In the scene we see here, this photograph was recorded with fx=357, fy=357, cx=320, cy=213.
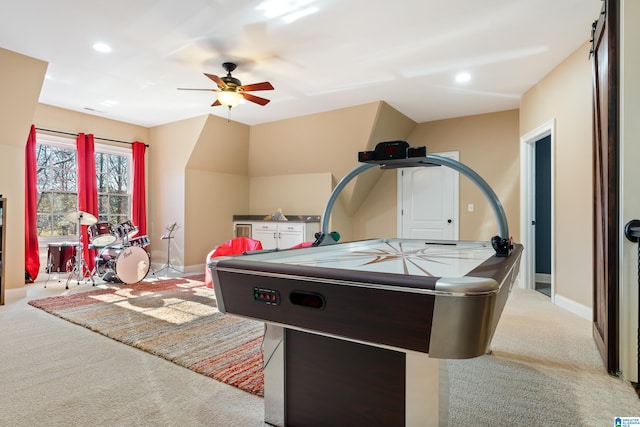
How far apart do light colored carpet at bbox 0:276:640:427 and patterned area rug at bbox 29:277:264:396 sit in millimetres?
106

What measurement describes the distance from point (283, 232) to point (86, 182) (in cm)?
313

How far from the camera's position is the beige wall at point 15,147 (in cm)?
373

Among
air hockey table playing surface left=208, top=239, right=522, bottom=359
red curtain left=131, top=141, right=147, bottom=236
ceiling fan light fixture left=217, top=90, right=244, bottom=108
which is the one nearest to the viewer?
air hockey table playing surface left=208, top=239, right=522, bottom=359

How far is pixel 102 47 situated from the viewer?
11.0 ft

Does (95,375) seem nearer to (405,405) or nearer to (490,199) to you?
(405,405)

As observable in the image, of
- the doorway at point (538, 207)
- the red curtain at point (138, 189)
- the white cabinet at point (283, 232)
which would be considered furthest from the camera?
the red curtain at point (138, 189)

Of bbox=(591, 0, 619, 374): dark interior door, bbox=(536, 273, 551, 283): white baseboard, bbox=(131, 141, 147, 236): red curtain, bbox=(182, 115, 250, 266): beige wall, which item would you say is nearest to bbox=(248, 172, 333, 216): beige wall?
bbox=(182, 115, 250, 266): beige wall

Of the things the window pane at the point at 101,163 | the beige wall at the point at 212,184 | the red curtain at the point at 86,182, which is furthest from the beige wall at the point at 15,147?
the beige wall at the point at 212,184

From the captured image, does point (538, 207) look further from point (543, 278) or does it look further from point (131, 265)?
point (131, 265)

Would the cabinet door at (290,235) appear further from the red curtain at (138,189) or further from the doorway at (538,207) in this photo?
the doorway at (538,207)

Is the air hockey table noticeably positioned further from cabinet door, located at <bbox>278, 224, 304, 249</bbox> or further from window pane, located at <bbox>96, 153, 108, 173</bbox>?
window pane, located at <bbox>96, 153, 108, 173</bbox>

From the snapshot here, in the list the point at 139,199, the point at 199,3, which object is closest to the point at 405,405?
the point at 199,3

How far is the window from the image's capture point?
5242 mm

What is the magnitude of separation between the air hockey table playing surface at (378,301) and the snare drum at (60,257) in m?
4.55
